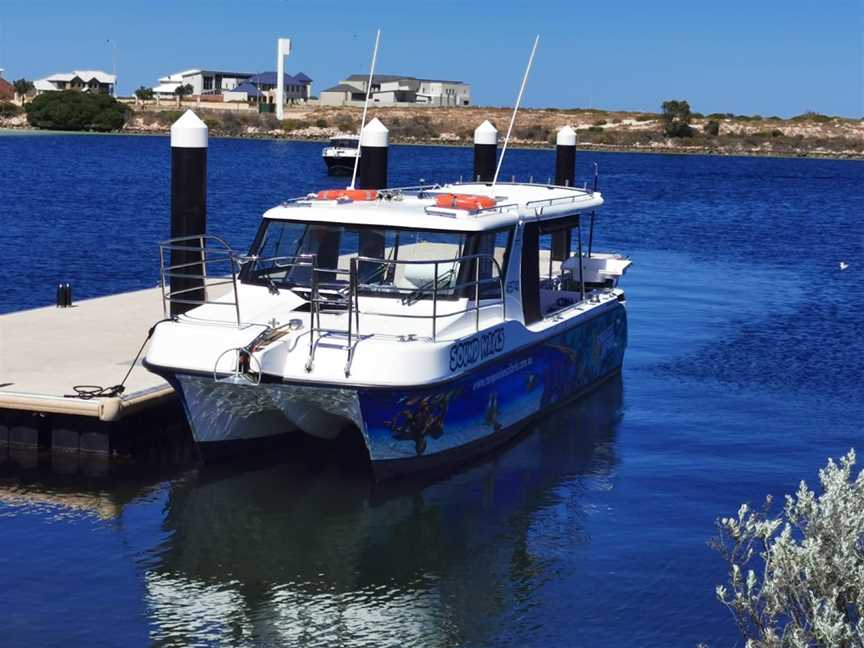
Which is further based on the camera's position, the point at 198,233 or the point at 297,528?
the point at 198,233

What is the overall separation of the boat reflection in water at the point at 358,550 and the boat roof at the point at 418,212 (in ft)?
8.64

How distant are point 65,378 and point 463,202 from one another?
4604mm

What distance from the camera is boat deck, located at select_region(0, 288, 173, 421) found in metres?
13.6

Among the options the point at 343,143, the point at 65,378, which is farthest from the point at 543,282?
the point at 343,143

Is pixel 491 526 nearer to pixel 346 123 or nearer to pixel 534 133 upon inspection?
pixel 346 123

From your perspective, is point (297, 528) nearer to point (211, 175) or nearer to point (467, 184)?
point (467, 184)

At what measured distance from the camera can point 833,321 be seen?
2606cm

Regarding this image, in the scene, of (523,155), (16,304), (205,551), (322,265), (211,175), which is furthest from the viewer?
(523,155)

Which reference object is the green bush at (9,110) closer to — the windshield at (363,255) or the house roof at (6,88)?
the house roof at (6,88)

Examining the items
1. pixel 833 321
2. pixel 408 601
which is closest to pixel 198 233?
pixel 408 601

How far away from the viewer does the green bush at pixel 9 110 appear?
136m

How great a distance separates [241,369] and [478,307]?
2632 millimetres

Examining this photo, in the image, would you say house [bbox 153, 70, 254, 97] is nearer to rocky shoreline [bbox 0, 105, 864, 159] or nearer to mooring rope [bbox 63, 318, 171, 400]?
rocky shoreline [bbox 0, 105, 864, 159]

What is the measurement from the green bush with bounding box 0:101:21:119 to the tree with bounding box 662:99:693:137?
64.8 meters
